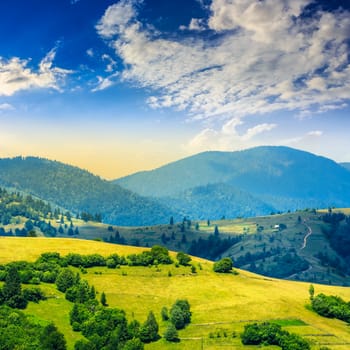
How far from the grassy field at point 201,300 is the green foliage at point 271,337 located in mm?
2894

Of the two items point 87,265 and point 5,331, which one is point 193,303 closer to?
point 87,265

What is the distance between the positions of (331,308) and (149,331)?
57.8m

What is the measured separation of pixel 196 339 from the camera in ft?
326

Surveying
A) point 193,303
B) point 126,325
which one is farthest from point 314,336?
point 126,325

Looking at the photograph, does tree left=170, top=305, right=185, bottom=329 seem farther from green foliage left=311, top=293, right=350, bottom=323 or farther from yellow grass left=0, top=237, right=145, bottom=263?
yellow grass left=0, top=237, right=145, bottom=263

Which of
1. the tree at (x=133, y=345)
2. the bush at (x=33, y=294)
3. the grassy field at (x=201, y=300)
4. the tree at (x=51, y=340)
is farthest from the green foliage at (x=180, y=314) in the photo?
the bush at (x=33, y=294)

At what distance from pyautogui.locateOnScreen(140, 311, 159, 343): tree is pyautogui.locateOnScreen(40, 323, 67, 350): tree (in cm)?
2180

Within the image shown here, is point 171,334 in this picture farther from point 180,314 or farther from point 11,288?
point 11,288

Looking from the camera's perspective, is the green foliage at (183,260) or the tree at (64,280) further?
the green foliage at (183,260)

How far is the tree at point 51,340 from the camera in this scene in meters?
79.0

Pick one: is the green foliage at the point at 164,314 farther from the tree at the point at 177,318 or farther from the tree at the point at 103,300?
the tree at the point at 103,300

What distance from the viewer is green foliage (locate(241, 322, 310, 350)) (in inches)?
3583

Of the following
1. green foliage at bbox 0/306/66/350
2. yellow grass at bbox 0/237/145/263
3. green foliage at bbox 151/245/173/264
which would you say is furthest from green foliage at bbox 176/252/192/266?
green foliage at bbox 0/306/66/350

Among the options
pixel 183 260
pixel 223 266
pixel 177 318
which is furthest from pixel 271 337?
pixel 183 260
